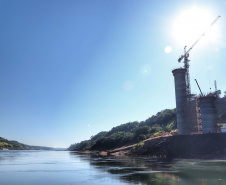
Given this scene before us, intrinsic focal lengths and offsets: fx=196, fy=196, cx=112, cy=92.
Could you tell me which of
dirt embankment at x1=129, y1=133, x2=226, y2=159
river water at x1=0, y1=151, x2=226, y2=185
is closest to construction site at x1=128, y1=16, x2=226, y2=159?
dirt embankment at x1=129, y1=133, x2=226, y2=159

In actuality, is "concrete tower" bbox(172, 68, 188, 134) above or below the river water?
above

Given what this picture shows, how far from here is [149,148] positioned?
278 ft

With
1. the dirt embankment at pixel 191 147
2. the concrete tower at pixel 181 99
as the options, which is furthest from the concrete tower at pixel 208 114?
the concrete tower at pixel 181 99

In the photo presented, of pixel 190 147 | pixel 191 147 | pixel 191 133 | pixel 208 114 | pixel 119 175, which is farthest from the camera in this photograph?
pixel 191 133

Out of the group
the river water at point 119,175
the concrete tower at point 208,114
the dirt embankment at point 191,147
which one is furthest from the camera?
the concrete tower at point 208,114

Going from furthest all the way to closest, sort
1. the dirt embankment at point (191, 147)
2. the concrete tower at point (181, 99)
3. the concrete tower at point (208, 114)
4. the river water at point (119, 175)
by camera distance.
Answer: the concrete tower at point (181, 99) → the concrete tower at point (208, 114) → the dirt embankment at point (191, 147) → the river water at point (119, 175)

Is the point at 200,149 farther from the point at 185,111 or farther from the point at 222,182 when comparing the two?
the point at 222,182

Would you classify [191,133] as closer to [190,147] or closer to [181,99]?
[190,147]

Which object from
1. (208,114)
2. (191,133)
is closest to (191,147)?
(191,133)

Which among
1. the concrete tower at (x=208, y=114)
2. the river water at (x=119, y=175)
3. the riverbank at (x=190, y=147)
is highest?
the concrete tower at (x=208, y=114)

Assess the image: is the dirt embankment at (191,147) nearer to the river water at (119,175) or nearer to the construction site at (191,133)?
the construction site at (191,133)

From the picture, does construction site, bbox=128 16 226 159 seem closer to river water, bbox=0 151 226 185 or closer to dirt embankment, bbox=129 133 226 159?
dirt embankment, bbox=129 133 226 159

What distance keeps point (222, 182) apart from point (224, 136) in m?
43.4

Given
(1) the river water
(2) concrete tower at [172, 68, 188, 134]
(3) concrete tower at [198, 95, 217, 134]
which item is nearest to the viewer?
(1) the river water
